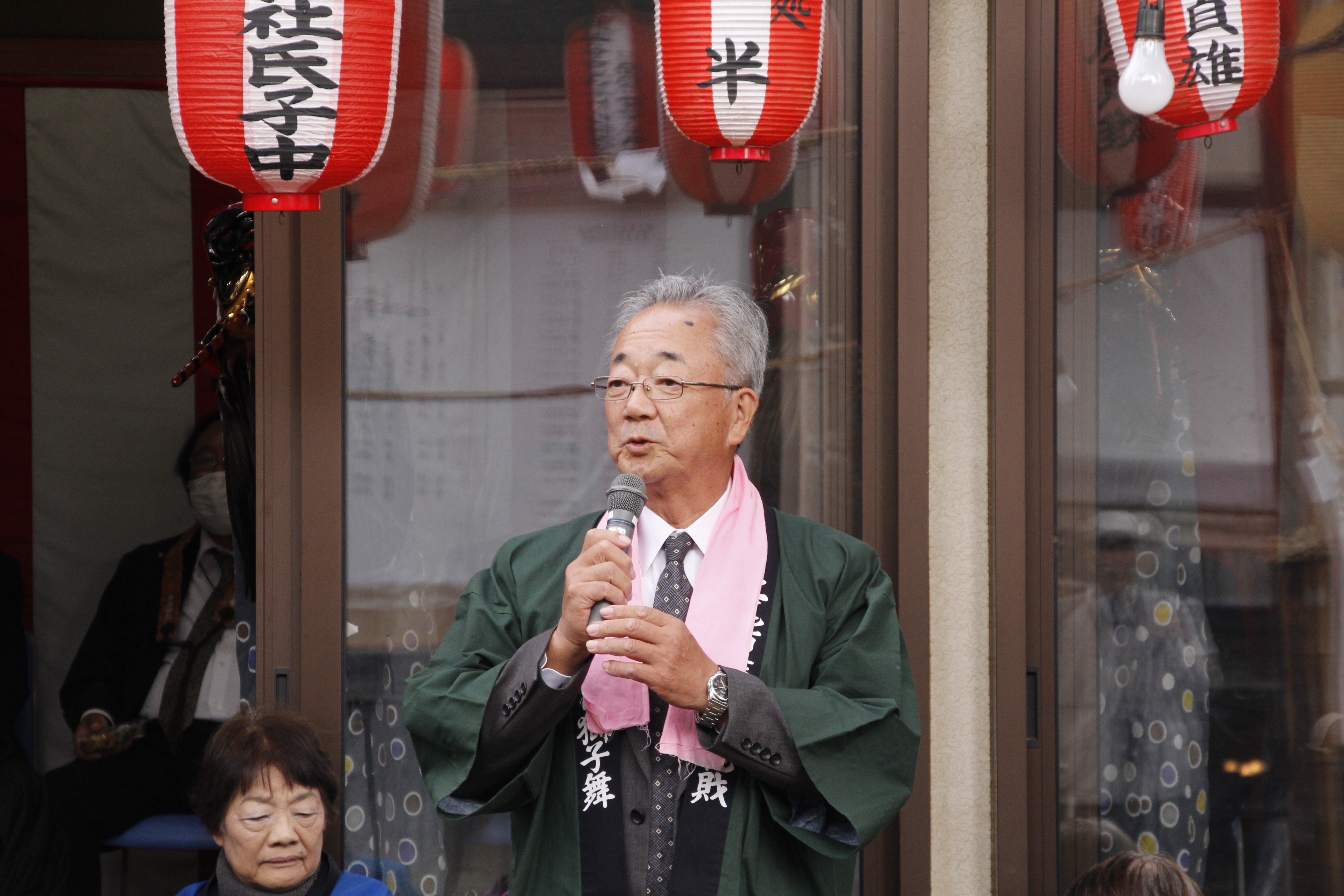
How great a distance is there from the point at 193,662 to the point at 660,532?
8.81 feet

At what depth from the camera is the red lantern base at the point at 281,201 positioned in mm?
2377

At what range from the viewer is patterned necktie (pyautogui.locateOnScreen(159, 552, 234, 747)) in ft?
14.0

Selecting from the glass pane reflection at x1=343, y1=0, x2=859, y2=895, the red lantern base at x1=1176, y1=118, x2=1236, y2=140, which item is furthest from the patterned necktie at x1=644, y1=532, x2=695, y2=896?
the red lantern base at x1=1176, y1=118, x2=1236, y2=140

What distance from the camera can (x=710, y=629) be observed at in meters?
2.21

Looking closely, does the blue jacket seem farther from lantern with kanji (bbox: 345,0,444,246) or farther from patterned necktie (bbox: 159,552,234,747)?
patterned necktie (bbox: 159,552,234,747)

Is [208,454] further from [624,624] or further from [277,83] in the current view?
[624,624]

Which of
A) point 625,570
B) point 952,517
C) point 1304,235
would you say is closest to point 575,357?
point 952,517

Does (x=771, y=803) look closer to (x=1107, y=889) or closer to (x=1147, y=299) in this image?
(x=1107, y=889)

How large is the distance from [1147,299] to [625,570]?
1.77m

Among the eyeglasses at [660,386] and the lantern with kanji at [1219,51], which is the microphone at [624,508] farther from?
the lantern with kanji at [1219,51]

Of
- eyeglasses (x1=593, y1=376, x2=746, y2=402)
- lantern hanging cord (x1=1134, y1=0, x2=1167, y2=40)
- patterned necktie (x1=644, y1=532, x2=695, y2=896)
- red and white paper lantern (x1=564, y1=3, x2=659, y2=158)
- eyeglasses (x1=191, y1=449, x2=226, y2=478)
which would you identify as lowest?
patterned necktie (x1=644, y1=532, x2=695, y2=896)

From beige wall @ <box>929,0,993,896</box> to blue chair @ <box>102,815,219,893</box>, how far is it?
94.4 inches

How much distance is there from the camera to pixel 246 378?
3514 millimetres

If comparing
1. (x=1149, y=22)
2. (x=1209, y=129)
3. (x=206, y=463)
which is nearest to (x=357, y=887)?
(x=206, y=463)
